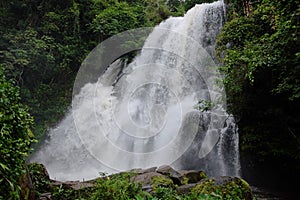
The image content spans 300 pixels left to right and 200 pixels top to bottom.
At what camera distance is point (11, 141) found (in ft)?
7.89

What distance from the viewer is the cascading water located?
28.2 feet

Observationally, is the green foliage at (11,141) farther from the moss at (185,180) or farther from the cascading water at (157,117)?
the cascading water at (157,117)

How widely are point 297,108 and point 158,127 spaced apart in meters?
4.76

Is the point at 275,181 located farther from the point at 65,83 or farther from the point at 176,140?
the point at 65,83

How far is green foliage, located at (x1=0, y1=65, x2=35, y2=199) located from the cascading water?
573cm

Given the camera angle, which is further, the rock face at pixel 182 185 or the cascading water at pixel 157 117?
the cascading water at pixel 157 117

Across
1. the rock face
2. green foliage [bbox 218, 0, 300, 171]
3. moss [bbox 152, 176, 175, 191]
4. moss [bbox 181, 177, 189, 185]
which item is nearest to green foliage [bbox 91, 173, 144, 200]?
the rock face

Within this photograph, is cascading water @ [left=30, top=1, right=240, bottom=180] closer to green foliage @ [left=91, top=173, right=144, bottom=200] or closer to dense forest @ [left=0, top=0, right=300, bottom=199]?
dense forest @ [left=0, top=0, right=300, bottom=199]

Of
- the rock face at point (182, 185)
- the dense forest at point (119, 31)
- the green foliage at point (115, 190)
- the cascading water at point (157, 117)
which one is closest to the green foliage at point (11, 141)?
the dense forest at point (119, 31)

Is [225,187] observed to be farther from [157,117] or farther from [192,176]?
[157,117]

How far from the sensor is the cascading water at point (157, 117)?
8594 millimetres

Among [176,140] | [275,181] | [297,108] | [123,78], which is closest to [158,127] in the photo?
[176,140]

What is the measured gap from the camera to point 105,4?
1466 cm

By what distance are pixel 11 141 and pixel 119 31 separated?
1234cm
